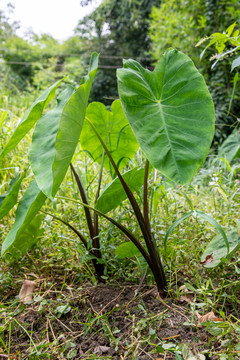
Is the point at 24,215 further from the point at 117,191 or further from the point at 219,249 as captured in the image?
the point at 219,249

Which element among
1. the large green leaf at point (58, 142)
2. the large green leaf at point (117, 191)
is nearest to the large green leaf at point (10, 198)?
the large green leaf at point (58, 142)

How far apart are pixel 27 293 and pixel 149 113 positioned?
83 cm

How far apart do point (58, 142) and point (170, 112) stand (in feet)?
1.08

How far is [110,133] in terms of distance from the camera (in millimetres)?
1272

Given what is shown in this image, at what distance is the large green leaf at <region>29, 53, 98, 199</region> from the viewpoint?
0.74 meters

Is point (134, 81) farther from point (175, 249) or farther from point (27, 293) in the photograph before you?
point (27, 293)

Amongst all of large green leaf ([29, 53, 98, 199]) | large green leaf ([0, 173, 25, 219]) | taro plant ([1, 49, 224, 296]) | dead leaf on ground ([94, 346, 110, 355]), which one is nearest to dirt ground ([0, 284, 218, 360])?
dead leaf on ground ([94, 346, 110, 355])

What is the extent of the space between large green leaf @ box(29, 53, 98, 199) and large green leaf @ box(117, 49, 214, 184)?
0.12 meters

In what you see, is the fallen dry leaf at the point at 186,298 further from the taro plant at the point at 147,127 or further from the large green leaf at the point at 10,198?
the large green leaf at the point at 10,198

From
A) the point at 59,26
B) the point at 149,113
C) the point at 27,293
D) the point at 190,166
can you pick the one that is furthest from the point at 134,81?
the point at 59,26

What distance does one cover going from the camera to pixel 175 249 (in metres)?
1.15

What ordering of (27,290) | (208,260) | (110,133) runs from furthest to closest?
(110,133) < (27,290) < (208,260)

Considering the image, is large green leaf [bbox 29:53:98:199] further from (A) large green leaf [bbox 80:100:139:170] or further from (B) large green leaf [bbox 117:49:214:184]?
(A) large green leaf [bbox 80:100:139:170]

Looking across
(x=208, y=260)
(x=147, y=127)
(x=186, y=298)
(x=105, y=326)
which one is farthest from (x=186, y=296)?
(x=147, y=127)
